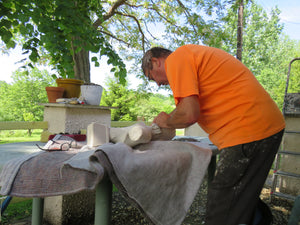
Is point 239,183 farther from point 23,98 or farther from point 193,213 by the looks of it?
point 23,98

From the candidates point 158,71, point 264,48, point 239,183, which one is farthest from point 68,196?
point 264,48

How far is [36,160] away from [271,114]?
4.01ft

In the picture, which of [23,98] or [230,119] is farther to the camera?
[23,98]

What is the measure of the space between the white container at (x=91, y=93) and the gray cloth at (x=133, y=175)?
164 cm

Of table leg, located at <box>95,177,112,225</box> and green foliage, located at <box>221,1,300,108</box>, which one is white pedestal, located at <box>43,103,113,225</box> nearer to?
table leg, located at <box>95,177,112,225</box>

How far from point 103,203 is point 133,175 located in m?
0.22

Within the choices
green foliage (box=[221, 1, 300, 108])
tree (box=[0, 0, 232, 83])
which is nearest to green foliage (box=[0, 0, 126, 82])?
tree (box=[0, 0, 232, 83])

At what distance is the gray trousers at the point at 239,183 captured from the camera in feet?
3.90

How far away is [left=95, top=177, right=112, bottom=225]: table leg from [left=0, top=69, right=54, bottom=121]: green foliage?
18.4m

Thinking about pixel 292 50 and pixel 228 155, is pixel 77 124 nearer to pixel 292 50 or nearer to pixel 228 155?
pixel 228 155

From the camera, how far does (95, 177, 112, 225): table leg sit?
39.4 inches

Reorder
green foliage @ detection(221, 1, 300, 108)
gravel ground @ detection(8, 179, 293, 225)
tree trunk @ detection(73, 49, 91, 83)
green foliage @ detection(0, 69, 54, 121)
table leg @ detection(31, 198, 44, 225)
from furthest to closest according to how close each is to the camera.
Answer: green foliage @ detection(221, 1, 300, 108) < green foliage @ detection(0, 69, 54, 121) < tree trunk @ detection(73, 49, 91, 83) < gravel ground @ detection(8, 179, 293, 225) < table leg @ detection(31, 198, 44, 225)

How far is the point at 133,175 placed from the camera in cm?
94

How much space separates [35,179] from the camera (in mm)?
885
